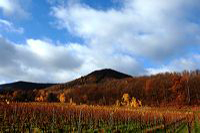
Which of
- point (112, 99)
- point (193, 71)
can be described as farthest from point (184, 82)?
point (193, 71)

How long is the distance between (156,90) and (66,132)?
8811 cm

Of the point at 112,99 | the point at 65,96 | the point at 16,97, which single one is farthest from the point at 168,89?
the point at 16,97

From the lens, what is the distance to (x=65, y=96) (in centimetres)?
14188

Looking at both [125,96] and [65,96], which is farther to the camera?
[65,96]

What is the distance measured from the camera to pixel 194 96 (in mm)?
92375

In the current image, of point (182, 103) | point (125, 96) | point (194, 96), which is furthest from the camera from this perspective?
point (125, 96)

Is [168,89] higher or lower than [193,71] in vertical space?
lower

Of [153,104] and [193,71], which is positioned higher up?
[193,71]

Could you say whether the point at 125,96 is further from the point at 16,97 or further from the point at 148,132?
the point at 148,132

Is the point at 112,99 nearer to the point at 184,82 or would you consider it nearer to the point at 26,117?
the point at 184,82

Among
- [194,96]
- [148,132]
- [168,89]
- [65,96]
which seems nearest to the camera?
[148,132]

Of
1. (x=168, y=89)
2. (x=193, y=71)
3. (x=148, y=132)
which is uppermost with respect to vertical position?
(x=193, y=71)

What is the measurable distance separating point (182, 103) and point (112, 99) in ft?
124

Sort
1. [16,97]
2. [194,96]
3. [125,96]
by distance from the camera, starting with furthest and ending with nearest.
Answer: [16,97] < [125,96] < [194,96]
